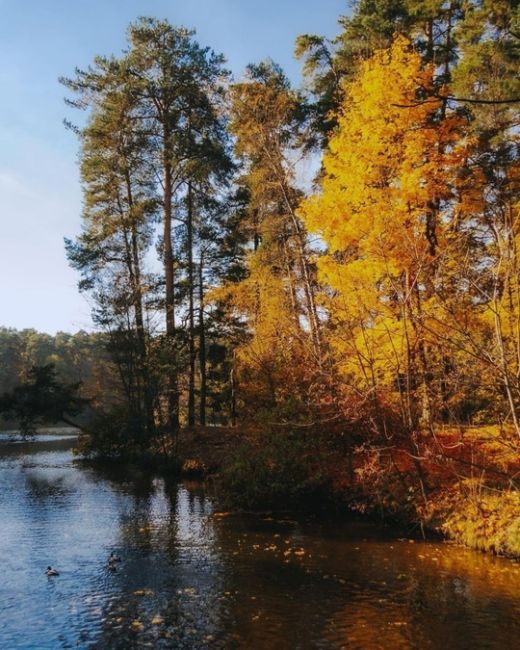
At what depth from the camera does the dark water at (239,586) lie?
7.12 meters

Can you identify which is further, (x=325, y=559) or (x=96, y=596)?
(x=325, y=559)

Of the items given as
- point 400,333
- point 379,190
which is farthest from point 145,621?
point 379,190

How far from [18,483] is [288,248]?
13.3 meters

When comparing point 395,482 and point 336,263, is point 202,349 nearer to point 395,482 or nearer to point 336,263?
point 336,263

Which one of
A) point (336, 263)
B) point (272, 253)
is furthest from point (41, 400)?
point (336, 263)

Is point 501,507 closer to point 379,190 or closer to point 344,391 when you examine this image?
point 344,391

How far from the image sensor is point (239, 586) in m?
8.90

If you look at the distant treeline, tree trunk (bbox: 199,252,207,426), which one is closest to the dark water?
tree trunk (bbox: 199,252,207,426)

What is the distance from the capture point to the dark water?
712 centimetres

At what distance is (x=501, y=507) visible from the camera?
Result: 1092 centimetres

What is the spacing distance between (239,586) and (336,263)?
919 centimetres

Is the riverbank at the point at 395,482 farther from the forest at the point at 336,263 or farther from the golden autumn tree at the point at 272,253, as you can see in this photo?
the golden autumn tree at the point at 272,253

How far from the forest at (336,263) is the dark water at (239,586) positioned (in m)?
1.64

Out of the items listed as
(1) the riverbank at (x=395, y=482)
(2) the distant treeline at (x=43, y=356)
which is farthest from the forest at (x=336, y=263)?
(2) the distant treeline at (x=43, y=356)
